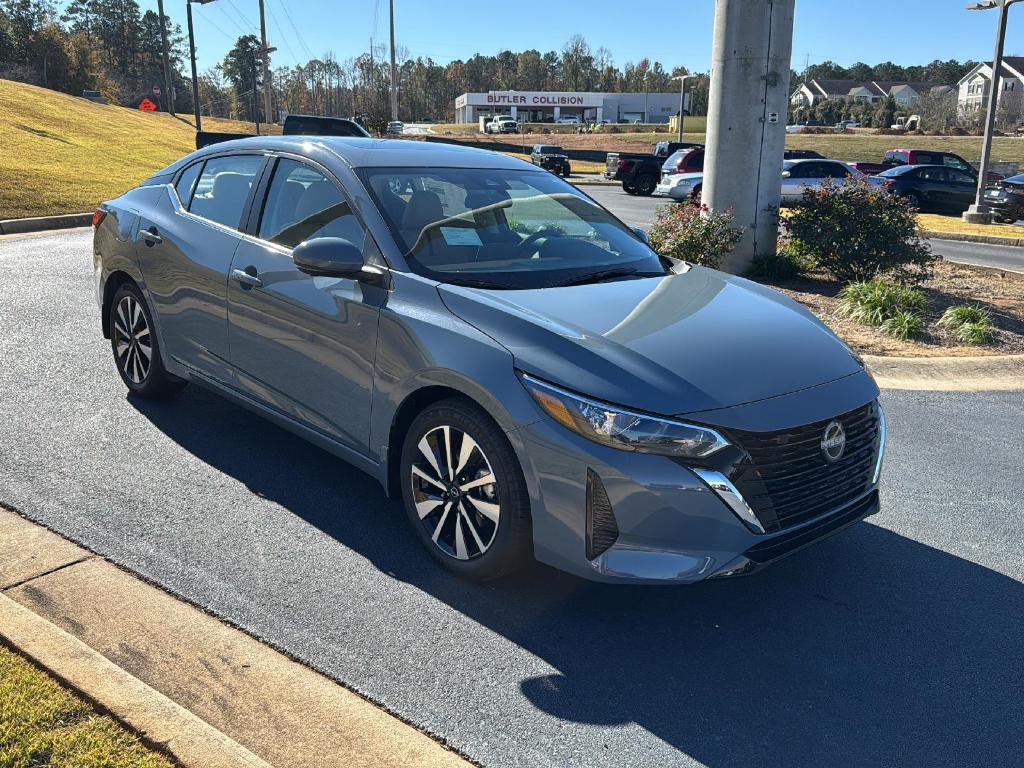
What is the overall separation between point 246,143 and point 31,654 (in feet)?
10.2

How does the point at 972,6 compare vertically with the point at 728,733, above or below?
above

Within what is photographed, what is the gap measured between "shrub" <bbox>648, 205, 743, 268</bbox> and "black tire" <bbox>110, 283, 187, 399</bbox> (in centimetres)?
562

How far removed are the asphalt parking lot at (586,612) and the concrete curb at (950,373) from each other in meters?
1.52

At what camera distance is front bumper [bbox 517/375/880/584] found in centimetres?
306

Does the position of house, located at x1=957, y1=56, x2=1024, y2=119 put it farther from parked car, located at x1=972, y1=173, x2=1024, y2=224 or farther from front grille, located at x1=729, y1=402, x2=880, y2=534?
front grille, located at x1=729, y1=402, x2=880, y2=534

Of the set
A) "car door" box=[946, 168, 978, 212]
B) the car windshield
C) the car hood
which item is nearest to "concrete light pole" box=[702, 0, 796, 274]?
the car windshield

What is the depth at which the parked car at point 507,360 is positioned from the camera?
10.3ft

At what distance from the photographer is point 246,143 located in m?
5.06

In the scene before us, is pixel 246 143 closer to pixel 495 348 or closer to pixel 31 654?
pixel 495 348

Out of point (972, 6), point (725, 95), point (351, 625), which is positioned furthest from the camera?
point (972, 6)

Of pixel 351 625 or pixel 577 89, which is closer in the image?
pixel 351 625

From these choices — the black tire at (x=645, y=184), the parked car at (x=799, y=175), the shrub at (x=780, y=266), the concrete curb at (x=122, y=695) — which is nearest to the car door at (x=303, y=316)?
the concrete curb at (x=122, y=695)

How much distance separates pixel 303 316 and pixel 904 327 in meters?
5.92

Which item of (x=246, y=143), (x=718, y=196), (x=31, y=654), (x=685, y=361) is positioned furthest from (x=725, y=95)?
(x=31, y=654)
